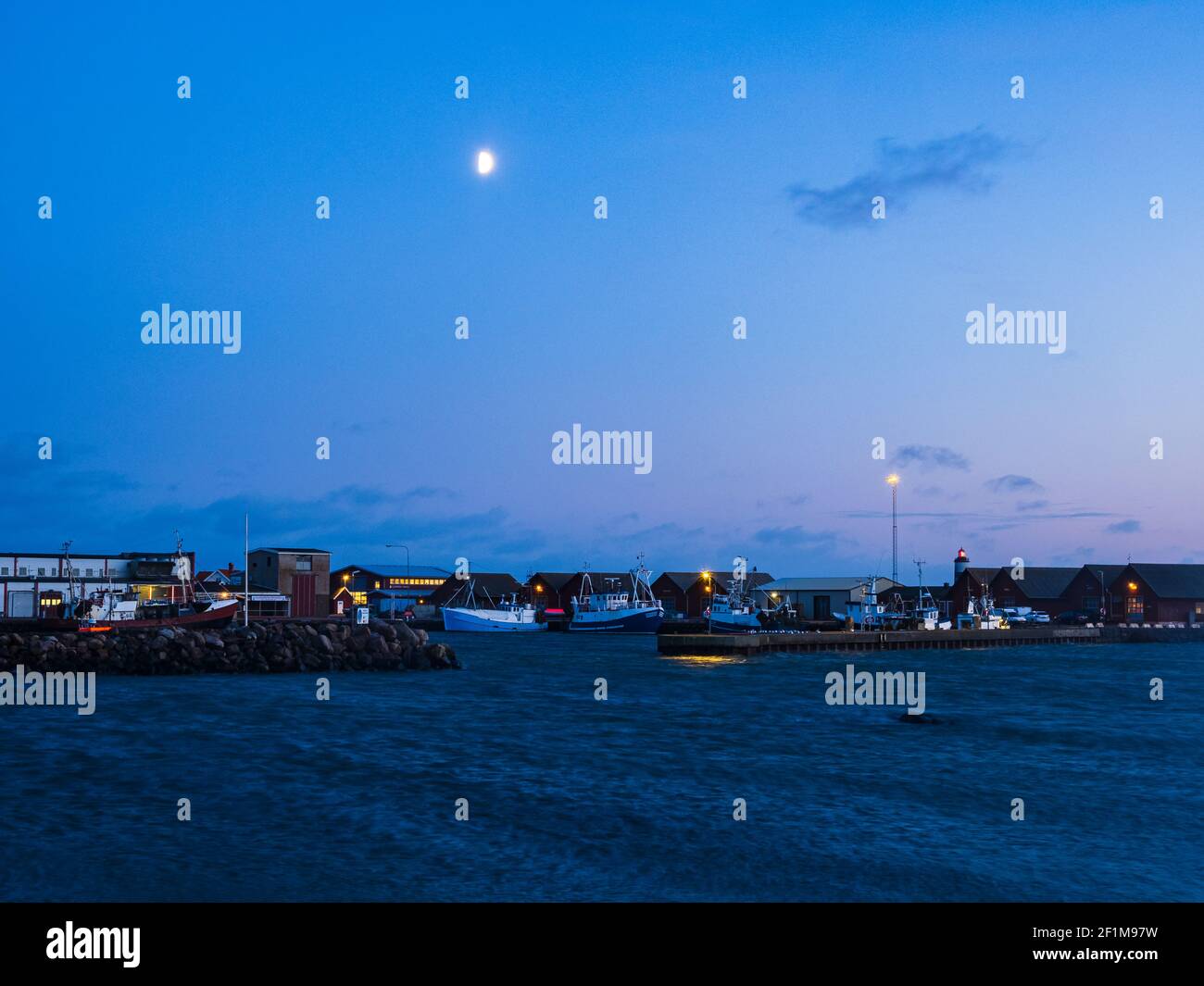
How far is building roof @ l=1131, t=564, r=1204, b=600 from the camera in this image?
115562 millimetres

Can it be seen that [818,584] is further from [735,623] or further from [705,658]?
[705,658]

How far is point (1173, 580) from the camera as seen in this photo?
11775 centimetres

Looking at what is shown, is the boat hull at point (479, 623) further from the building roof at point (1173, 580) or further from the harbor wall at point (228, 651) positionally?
the building roof at point (1173, 580)

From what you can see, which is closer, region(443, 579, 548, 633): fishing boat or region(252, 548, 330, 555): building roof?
region(252, 548, 330, 555): building roof

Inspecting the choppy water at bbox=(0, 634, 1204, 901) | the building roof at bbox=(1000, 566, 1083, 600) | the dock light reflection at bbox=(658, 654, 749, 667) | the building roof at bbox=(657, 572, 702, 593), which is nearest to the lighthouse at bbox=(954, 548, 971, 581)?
the building roof at bbox=(1000, 566, 1083, 600)

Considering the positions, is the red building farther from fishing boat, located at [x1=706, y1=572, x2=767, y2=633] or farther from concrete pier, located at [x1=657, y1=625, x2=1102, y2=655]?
concrete pier, located at [x1=657, y1=625, x2=1102, y2=655]

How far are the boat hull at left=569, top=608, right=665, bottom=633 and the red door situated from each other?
101 feet

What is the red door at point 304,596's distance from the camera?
104312mm

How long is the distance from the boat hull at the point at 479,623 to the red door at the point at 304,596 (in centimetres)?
1985

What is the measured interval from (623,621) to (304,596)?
116 ft

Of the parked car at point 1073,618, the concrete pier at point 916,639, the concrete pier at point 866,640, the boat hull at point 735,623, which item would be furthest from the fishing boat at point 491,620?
the parked car at point 1073,618
